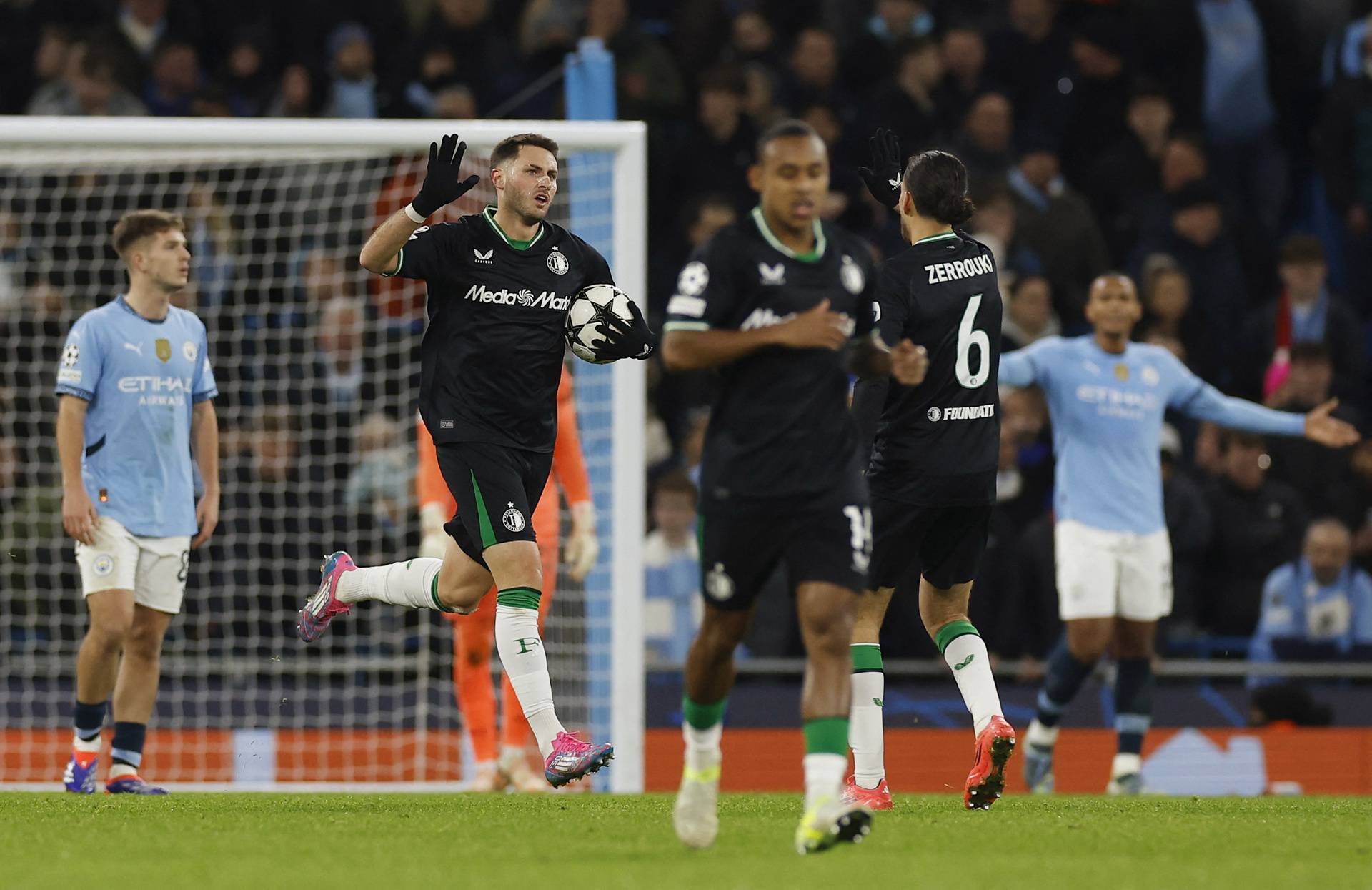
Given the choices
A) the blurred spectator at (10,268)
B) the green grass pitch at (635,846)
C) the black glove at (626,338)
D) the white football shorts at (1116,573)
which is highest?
the blurred spectator at (10,268)

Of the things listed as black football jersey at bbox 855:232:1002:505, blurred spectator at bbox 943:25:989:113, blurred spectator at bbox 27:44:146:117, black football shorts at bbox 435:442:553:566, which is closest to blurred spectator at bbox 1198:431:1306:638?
blurred spectator at bbox 943:25:989:113

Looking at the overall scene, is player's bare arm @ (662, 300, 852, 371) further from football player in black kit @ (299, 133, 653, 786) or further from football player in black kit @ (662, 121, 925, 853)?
football player in black kit @ (299, 133, 653, 786)

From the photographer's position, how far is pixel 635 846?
5969mm

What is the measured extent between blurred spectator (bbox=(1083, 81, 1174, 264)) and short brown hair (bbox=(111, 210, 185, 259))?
8.18m

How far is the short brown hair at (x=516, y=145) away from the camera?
739cm

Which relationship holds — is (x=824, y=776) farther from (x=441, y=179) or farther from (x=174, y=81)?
(x=174, y=81)

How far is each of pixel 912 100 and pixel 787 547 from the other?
9.14m

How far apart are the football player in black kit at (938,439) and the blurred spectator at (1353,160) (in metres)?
8.14

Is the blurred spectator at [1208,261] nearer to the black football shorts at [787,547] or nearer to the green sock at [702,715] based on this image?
the black football shorts at [787,547]

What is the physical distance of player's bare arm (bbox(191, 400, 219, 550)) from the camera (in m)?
8.88

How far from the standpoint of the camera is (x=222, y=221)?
41.6 ft

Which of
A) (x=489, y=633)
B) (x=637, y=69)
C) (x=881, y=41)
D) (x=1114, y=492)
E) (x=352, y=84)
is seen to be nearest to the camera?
(x=489, y=633)

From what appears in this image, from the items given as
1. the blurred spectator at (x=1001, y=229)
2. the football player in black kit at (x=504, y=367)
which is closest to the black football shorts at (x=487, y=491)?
the football player in black kit at (x=504, y=367)

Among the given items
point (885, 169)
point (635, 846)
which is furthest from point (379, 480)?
point (635, 846)
